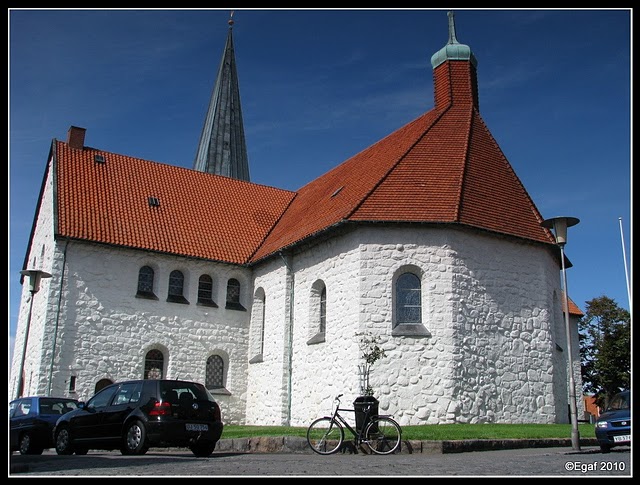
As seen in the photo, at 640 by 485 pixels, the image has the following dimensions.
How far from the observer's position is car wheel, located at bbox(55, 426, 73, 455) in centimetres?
1269

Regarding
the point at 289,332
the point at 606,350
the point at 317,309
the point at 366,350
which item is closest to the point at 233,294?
the point at 289,332

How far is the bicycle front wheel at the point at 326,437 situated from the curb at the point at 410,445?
247 millimetres

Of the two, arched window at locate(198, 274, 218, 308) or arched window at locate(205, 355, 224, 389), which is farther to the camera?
arched window at locate(198, 274, 218, 308)

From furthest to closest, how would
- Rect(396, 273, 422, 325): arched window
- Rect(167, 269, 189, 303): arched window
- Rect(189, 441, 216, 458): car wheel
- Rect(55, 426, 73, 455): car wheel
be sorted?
Rect(167, 269, 189, 303): arched window → Rect(396, 273, 422, 325): arched window → Rect(55, 426, 73, 455): car wheel → Rect(189, 441, 216, 458): car wheel

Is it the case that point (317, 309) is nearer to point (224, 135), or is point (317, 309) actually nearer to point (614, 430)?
point (614, 430)

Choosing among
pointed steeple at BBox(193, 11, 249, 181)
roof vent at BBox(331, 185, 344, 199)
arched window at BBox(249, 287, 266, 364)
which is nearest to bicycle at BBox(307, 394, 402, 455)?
arched window at BBox(249, 287, 266, 364)

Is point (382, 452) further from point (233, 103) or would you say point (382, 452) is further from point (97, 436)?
point (233, 103)

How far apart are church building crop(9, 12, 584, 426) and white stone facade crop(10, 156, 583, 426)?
0.05 m

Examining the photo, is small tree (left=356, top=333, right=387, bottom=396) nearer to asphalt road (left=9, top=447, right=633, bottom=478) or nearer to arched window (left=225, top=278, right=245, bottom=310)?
asphalt road (left=9, top=447, right=633, bottom=478)

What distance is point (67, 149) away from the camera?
25016 millimetres

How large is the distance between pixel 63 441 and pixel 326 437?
17.4 feet

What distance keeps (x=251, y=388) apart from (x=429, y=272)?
27.0 feet

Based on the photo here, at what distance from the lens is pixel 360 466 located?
9211 millimetres

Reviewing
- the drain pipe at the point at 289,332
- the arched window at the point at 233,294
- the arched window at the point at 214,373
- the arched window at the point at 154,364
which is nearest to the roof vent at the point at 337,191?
the drain pipe at the point at 289,332
